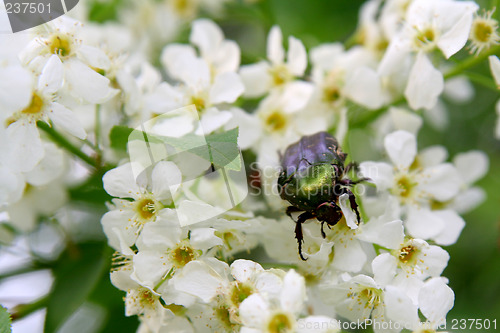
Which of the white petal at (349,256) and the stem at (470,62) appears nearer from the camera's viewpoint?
the white petal at (349,256)

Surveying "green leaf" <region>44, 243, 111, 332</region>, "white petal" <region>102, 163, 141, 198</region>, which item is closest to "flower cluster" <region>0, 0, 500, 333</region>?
"white petal" <region>102, 163, 141, 198</region>

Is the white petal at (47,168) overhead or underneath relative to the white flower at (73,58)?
underneath

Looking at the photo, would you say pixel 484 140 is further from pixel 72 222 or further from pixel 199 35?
pixel 72 222

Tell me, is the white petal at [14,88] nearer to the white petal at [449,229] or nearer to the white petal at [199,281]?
the white petal at [199,281]

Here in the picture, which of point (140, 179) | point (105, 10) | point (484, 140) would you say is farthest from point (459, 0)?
point (105, 10)

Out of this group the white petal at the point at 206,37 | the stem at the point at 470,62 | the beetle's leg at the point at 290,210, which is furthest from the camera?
the white petal at the point at 206,37

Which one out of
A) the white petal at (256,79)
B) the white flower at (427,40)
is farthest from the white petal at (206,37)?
the white flower at (427,40)
